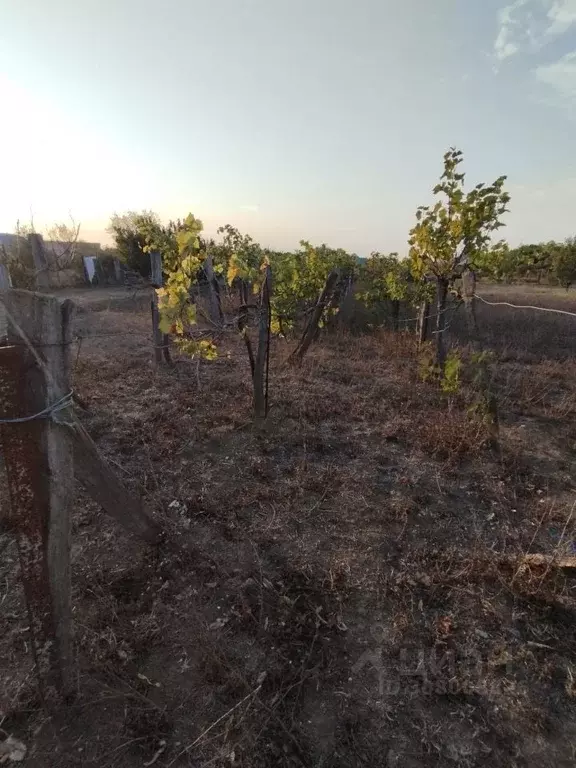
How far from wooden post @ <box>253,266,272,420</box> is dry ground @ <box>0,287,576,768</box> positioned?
0.76 ft

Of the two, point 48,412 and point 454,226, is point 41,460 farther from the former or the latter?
point 454,226

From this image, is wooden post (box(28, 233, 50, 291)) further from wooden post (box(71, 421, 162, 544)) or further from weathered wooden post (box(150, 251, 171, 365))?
wooden post (box(71, 421, 162, 544))

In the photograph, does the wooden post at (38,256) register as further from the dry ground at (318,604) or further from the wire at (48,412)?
the wire at (48,412)

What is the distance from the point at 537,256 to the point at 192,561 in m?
28.2

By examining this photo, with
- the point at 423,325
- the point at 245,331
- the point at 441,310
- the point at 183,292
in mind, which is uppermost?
the point at 183,292

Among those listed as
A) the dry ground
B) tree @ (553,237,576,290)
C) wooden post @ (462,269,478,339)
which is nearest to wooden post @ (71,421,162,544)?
the dry ground

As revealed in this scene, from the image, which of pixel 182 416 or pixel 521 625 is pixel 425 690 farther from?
pixel 182 416

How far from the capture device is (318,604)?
7.49ft

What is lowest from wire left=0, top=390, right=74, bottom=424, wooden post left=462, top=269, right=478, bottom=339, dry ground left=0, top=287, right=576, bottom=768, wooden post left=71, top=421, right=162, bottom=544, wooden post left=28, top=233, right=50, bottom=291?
dry ground left=0, top=287, right=576, bottom=768

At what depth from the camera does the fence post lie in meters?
1.35

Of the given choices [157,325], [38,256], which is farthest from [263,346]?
[38,256]

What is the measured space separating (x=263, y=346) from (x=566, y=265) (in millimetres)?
21841

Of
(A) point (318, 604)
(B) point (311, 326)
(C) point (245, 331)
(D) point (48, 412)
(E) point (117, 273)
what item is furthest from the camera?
(E) point (117, 273)

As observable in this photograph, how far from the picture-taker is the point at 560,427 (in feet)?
15.2
